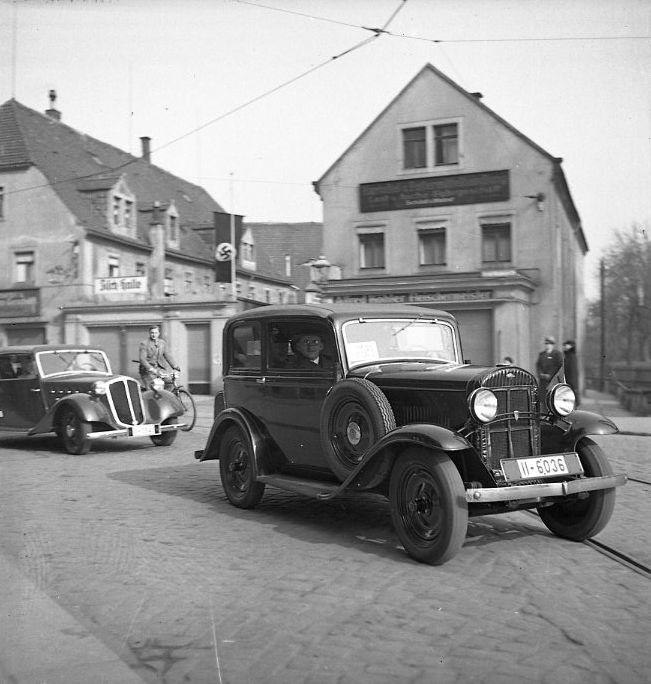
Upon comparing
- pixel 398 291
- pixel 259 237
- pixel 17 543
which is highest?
pixel 259 237

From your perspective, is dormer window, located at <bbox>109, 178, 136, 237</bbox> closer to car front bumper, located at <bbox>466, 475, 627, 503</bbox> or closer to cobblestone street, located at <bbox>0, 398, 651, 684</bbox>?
cobblestone street, located at <bbox>0, 398, 651, 684</bbox>

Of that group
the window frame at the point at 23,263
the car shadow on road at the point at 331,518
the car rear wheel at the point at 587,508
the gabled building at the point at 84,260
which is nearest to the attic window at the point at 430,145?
the gabled building at the point at 84,260

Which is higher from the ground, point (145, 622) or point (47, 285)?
point (47, 285)

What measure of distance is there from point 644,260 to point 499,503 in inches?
1197

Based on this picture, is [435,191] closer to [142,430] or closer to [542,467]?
[142,430]

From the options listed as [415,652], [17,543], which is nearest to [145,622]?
[415,652]

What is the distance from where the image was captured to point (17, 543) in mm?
5910

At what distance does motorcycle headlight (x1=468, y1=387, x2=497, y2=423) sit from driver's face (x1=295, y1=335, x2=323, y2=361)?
164 cm

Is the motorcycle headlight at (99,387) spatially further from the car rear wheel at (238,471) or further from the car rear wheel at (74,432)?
the car rear wheel at (238,471)

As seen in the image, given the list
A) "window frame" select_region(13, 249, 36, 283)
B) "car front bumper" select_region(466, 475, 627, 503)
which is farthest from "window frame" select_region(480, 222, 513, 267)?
"car front bumper" select_region(466, 475, 627, 503)

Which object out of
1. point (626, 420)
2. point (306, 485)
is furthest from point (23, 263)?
point (306, 485)

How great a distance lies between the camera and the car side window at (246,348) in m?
7.25

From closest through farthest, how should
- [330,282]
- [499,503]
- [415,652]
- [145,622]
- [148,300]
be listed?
[415,652], [145,622], [499,503], [330,282], [148,300]

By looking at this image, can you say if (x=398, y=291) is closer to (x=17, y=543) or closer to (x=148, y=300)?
(x=148, y=300)
